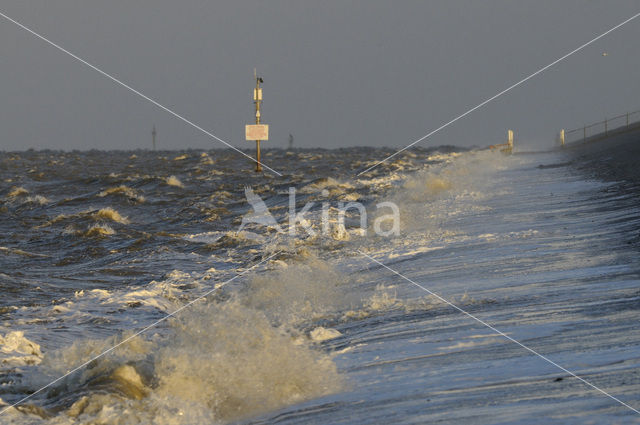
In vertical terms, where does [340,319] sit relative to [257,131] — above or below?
below

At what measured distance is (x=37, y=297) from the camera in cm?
982

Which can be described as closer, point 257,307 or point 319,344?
point 319,344

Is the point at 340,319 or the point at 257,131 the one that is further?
the point at 257,131

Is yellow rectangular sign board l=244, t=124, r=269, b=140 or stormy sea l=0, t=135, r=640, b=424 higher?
yellow rectangular sign board l=244, t=124, r=269, b=140

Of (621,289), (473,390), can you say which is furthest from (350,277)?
(473,390)

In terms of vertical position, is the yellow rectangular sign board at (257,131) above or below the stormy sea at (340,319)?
above

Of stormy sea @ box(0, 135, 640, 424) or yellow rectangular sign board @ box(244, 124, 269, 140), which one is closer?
stormy sea @ box(0, 135, 640, 424)

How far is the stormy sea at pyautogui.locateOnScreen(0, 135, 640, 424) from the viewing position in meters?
5.09

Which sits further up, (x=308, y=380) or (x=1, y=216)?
(x=1, y=216)

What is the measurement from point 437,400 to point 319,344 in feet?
6.77

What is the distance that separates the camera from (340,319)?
7816 millimetres

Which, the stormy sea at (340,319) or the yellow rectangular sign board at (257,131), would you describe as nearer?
the stormy sea at (340,319)

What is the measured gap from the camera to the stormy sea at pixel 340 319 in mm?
5094

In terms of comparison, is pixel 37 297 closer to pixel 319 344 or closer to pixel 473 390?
pixel 319 344
